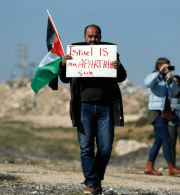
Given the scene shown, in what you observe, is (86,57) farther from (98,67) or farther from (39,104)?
(39,104)

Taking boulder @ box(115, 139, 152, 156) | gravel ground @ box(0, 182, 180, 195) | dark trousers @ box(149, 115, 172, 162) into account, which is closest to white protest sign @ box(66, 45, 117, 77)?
gravel ground @ box(0, 182, 180, 195)

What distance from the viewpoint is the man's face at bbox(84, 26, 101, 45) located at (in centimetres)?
489

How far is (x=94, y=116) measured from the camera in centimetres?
478

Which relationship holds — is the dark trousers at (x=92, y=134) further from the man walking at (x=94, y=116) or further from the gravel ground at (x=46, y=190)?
the gravel ground at (x=46, y=190)

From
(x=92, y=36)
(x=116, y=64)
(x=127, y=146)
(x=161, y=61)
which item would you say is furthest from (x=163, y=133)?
(x=127, y=146)

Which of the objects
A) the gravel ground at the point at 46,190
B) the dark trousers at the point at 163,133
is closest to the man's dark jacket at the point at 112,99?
the gravel ground at the point at 46,190

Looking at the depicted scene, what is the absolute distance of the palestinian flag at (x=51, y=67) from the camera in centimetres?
523

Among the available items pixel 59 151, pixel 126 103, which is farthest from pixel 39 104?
pixel 59 151

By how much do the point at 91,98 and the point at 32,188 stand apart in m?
1.50

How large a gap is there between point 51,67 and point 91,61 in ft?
1.87

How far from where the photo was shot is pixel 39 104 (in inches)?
3474

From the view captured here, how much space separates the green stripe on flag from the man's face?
56 centimetres

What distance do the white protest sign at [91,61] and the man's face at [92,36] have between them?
0.07 meters

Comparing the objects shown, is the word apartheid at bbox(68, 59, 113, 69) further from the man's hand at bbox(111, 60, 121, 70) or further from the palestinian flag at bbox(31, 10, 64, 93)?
the palestinian flag at bbox(31, 10, 64, 93)
